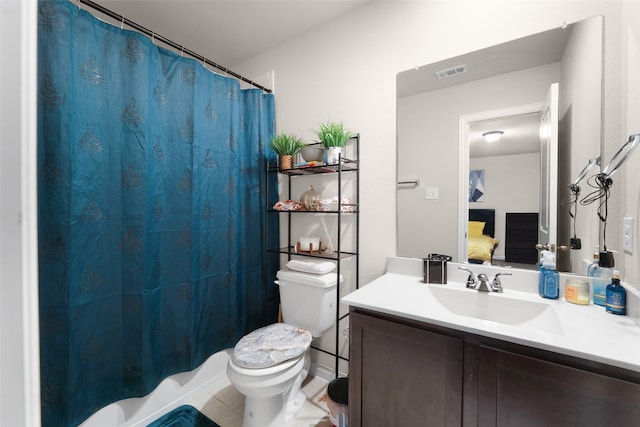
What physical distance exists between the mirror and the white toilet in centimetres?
58

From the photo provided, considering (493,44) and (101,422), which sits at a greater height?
(493,44)

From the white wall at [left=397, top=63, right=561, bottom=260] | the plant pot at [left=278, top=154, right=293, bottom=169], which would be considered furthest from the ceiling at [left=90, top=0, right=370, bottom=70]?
the plant pot at [left=278, top=154, right=293, bottom=169]

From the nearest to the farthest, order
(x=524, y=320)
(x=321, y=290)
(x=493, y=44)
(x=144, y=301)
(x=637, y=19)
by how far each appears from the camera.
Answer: (x=637, y=19), (x=524, y=320), (x=493, y=44), (x=144, y=301), (x=321, y=290)

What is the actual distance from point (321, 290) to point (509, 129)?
1300mm

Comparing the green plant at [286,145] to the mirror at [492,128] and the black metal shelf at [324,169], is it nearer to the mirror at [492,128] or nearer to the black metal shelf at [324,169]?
the black metal shelf at [324,169]

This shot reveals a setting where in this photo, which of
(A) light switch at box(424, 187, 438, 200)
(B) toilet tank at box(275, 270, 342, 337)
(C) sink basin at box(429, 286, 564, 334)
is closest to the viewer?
(C) sink basin at box(429, 286, 564, 334)

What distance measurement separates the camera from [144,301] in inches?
55.1

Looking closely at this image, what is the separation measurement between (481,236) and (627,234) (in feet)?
1.63

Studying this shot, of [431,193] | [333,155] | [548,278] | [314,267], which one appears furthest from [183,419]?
[548,278]

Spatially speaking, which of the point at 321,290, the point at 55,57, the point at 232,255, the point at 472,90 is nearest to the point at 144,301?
the point at 232,255

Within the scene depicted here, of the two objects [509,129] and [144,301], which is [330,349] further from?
[509,129]

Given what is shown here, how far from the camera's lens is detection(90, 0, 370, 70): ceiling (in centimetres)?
164

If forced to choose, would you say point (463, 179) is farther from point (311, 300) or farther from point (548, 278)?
point (311, 300)

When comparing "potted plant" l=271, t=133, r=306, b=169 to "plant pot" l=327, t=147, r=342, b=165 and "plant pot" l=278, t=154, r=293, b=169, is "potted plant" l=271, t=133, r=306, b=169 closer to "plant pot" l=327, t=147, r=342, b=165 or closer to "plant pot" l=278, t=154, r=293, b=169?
"plant pot" l=278, t=154, r=293, b=169
